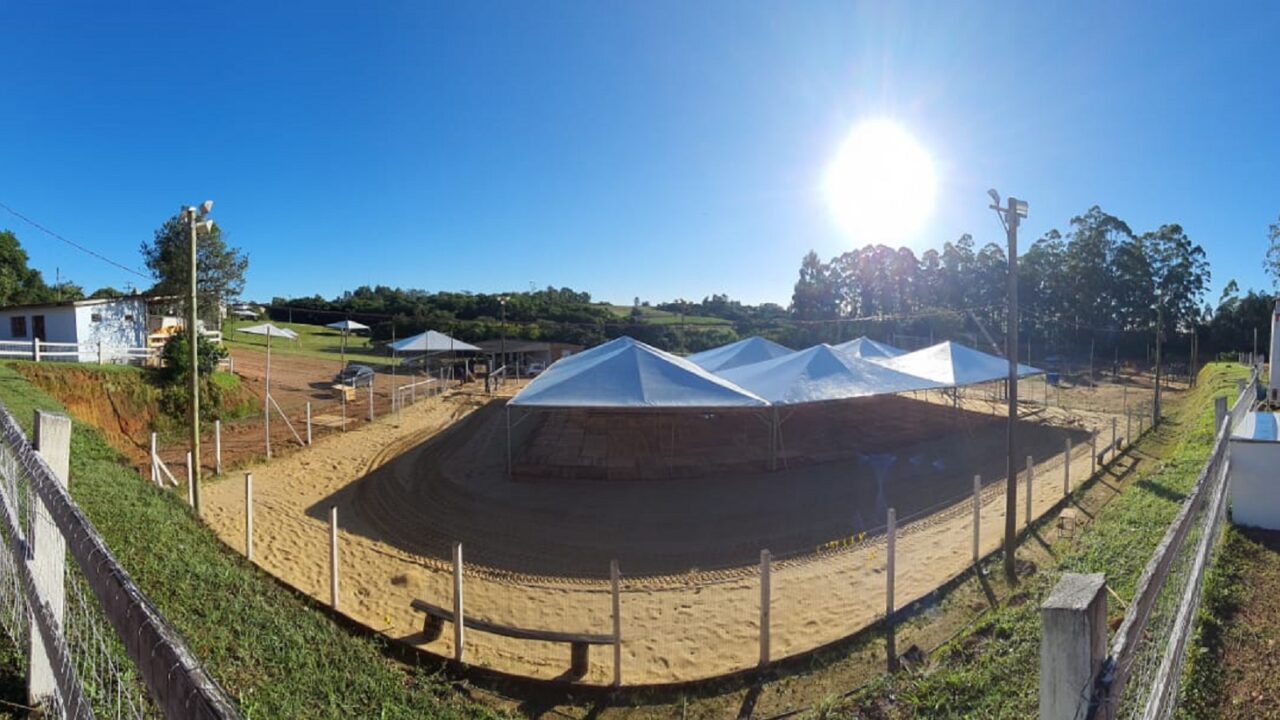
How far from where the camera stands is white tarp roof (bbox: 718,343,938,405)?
15172 millimetres

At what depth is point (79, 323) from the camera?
1927 centimetres

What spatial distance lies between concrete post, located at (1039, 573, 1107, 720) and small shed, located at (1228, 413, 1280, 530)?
7.05 meters

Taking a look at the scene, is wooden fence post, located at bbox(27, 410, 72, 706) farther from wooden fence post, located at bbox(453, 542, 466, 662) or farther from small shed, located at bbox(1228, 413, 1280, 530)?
small shed, located at bbox(1228, 413, 1280, 530)

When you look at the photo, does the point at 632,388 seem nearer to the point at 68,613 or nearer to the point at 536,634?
the point at 536,634

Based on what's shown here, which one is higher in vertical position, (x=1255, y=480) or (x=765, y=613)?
(x=1255, y=480)

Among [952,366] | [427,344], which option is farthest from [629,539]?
[427,344]

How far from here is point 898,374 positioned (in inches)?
724

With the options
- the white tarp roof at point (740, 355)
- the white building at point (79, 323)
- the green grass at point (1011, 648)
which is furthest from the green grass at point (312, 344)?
the green grass at point (1011, 648)

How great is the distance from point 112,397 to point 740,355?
20.7 meters

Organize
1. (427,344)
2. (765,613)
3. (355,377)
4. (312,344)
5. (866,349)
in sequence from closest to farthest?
1. (765,613)
2. (355,377)
3. (866,349)
4. (427,344)
5. (312,344)

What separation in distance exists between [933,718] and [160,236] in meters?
34.7

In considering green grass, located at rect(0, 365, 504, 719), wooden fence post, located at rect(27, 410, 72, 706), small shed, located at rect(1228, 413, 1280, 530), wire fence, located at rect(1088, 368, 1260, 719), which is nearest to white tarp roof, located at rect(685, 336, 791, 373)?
A: small shed, located at rect(1228, 413, 1280, 530)

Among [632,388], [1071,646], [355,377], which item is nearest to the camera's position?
[1071,646]

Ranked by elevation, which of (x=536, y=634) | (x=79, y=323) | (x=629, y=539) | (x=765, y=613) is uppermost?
(x=79, y=323)
